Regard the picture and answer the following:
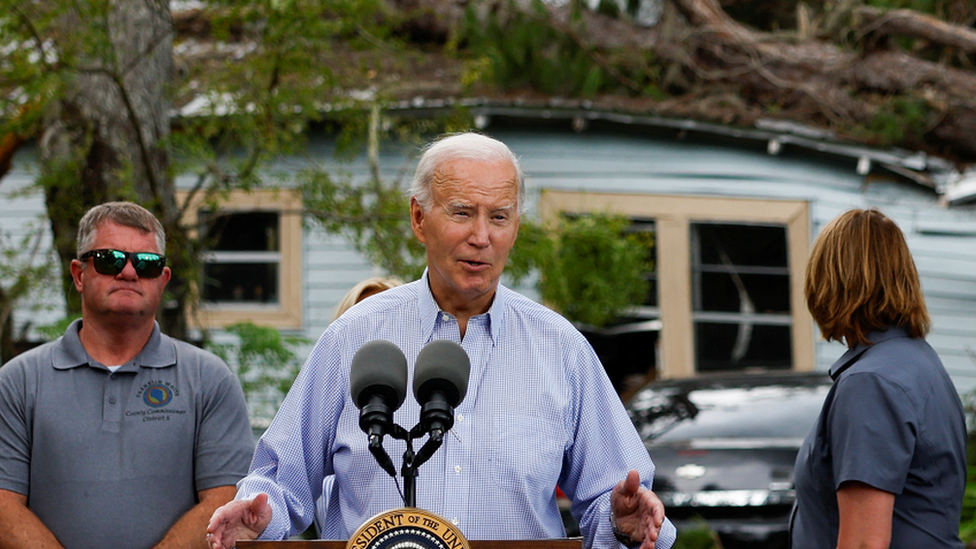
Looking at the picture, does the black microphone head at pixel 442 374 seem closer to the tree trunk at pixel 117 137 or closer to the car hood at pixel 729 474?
the car hood at pixel 729 474

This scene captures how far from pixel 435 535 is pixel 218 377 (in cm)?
201

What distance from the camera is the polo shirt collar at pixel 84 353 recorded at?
3756mm

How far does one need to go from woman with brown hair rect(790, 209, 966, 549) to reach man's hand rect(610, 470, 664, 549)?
0.90 m

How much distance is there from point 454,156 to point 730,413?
445 cm

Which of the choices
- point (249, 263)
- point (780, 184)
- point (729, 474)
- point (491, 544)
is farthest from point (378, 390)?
point (780, 184)

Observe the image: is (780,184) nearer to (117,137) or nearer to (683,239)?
(683,239)

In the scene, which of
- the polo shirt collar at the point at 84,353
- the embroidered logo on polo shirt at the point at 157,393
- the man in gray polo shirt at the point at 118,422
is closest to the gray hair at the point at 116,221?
the man in gray polo shirt at the point at 118,422

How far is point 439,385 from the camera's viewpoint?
2205mm

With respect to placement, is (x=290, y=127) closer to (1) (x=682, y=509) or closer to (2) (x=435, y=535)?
(1) (x=682, y=509)

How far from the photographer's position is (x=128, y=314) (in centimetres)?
377

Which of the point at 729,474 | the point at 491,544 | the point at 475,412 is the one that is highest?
the point at 475,412

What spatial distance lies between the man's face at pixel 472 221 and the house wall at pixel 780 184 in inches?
329

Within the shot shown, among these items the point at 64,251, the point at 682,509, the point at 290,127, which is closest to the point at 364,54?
the point at 290,127

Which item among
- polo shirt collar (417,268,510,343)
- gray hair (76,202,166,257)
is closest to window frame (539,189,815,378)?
gray hair (76,202,166,257)
